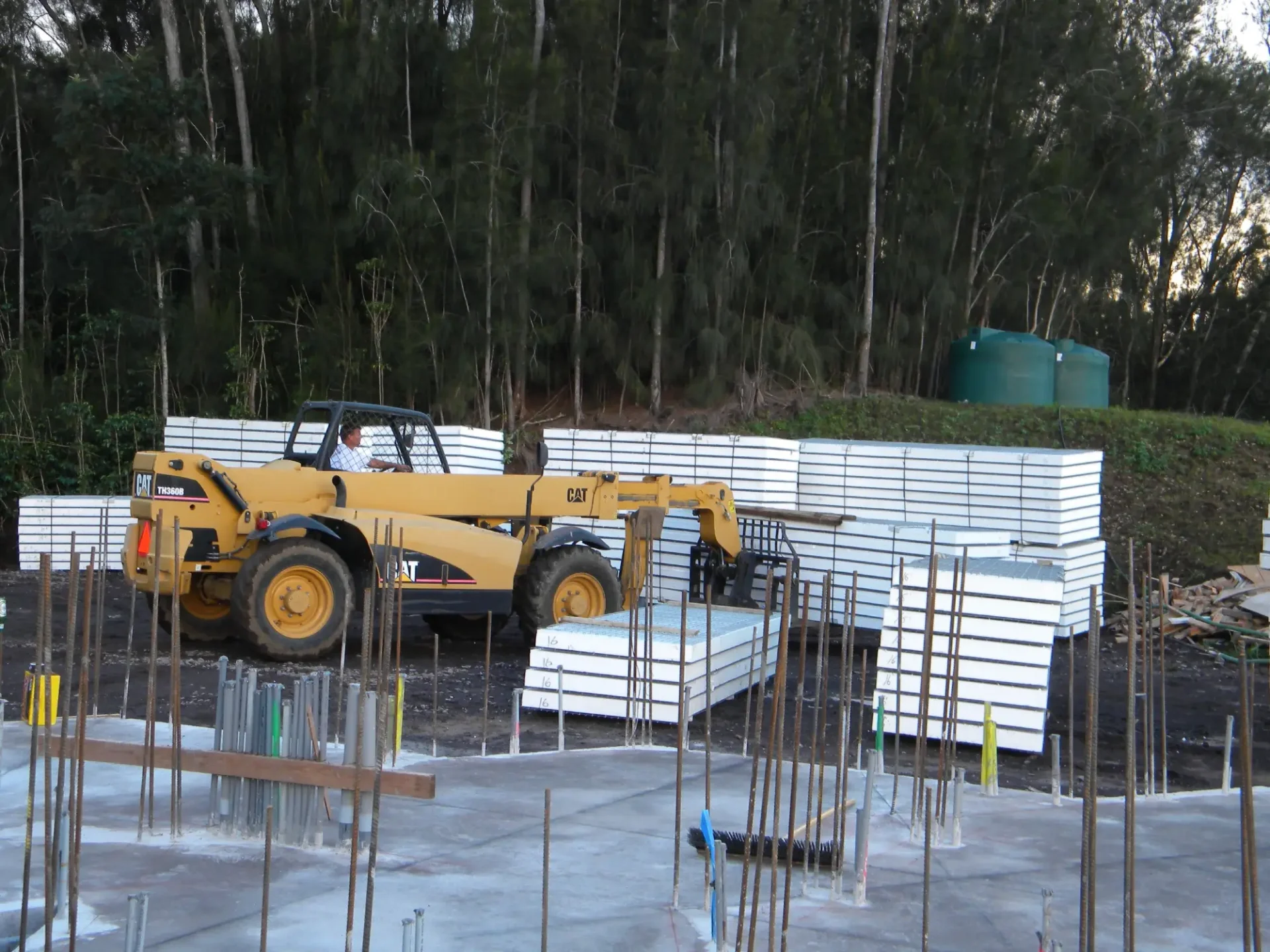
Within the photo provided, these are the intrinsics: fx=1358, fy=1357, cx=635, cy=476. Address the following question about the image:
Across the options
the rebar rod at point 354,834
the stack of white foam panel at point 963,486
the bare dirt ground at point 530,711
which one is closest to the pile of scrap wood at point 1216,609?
the bare dirt ground at point 530,711

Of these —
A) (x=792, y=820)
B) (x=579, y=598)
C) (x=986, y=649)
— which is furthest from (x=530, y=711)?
(x=792, y=820)

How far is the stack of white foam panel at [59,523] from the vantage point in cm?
1816

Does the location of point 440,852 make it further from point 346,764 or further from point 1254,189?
point 1254,189

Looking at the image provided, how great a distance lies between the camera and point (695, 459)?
16.4m

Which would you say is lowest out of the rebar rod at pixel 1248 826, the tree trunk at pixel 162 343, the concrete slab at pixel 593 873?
the concrete slab at pixel 593 873

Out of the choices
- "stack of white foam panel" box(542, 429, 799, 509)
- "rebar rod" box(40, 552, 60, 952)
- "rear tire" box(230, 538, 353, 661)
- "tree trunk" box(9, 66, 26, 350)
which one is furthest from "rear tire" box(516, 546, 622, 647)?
"tree trunk" box(9, 66, 26, 350)

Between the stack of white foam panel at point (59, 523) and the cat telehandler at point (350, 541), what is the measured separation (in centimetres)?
664

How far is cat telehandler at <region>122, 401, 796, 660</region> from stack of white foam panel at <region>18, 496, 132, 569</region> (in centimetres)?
664

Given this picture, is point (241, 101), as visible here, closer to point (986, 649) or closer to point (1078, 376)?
point (1078, 376)

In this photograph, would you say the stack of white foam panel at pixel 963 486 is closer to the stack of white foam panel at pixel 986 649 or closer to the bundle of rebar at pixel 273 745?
the stack of white foam panel at pixel 986 649

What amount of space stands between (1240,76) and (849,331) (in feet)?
42.5

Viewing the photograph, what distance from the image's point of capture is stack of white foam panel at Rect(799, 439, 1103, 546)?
1459 centimetres

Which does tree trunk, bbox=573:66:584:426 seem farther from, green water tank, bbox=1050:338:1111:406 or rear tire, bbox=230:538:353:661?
rear tire, bbox=230:538:353:661

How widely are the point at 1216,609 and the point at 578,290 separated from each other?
10.1 meters
